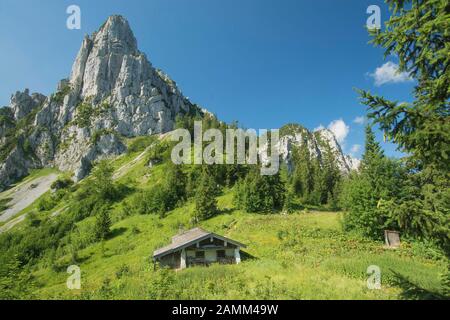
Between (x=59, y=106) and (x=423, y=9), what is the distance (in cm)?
21957

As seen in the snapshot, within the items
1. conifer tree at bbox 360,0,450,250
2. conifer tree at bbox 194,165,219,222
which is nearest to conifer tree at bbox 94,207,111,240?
conifer tree at bbox 194,165,219,222

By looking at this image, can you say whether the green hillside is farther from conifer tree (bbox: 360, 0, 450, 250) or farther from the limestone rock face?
the limestone rock face

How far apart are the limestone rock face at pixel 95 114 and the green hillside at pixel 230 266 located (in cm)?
8317

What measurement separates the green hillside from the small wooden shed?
1827 mm

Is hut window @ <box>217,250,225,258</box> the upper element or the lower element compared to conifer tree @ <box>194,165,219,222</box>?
lower

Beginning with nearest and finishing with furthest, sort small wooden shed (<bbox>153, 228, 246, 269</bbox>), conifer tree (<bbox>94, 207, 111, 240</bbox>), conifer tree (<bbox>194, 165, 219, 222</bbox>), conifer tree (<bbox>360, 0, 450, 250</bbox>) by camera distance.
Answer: conifer tree (<bbox>360, 0, 450, 250</bbox>) < small wooden shed (<bbox>153, 228, 246, 269</bbox>) < conifer tree (<bbox>194, 165, 219, 222</bbox>) < conifer tree (<bbox>94, 207, 111, 240</bbox>)

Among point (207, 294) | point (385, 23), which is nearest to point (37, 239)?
point (207, 294)

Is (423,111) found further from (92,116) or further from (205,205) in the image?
(92,116)

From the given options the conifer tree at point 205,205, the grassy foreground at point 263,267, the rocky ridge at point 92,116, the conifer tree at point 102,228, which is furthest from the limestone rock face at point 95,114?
the grassy foreground at point 263,267

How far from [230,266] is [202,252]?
6570 millimetres

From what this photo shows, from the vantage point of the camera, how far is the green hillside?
49.2ft

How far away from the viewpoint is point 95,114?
579ft

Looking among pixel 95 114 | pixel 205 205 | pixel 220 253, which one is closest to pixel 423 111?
pixel 220 253

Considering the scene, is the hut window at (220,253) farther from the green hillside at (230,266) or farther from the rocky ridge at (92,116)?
the rocky ridge at (92,116)
